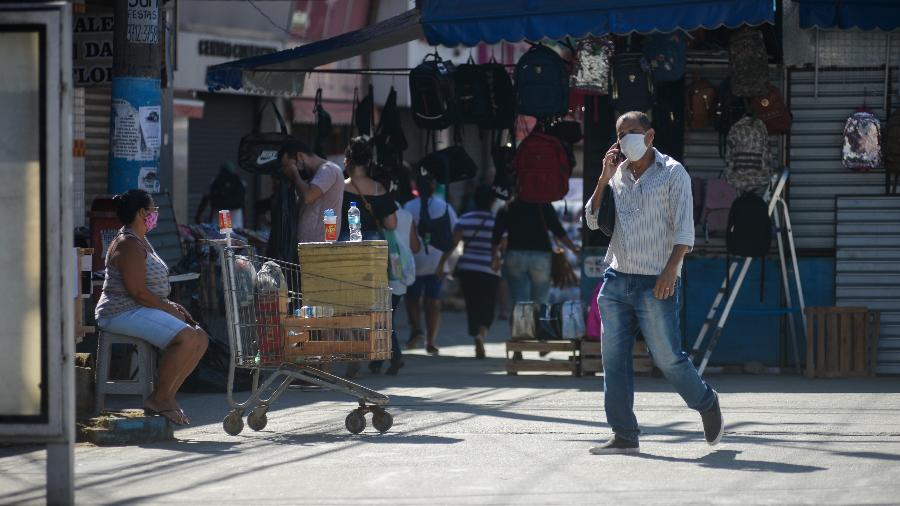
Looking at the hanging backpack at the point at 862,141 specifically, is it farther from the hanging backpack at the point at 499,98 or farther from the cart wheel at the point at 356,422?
the cart wheel at the point at 356,422

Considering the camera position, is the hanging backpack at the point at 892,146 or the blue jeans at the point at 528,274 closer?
the hanging backpack at the point at 892,146

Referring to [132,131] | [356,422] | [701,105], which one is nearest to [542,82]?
[701,105]

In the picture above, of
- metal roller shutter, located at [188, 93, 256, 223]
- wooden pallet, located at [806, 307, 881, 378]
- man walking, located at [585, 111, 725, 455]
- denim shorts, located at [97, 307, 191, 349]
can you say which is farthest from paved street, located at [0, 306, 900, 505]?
metal roller shutter, located at [188, 93, 256, 223]

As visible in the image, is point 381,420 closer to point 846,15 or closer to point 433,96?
point 433,96

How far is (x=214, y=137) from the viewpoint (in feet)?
72.1

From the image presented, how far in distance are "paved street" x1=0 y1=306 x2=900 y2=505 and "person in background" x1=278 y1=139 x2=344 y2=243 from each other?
1.31m

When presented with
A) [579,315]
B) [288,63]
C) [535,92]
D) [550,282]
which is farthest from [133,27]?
[550,282]

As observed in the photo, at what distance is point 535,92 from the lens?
13.2m

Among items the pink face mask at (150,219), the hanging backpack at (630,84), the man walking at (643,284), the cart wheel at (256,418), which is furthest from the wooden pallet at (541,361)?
the man walking at (643,284)

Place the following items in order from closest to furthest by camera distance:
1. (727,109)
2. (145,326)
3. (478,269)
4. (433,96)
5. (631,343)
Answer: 1. (631,343)
2. (145,326)
3. (727,109)
4. (433,96)
5. (478,269)

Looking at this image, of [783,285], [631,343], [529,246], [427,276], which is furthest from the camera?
[427,276]

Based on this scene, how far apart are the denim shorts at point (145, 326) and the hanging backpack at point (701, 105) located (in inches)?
204

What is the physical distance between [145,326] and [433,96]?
15.4 feet

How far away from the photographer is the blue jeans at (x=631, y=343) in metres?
8.67
